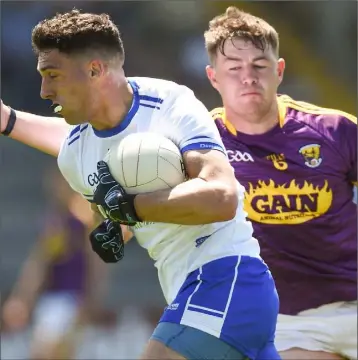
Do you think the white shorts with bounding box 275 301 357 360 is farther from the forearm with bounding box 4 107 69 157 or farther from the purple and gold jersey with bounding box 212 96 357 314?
the forearm with bounding box 4 107 69 157

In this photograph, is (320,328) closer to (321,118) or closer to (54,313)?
(321,118)

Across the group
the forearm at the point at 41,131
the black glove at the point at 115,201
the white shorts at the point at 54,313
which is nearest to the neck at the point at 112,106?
the black glove at the point at 115,201

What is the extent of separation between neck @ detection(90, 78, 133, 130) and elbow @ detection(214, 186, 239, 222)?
0.68 metres

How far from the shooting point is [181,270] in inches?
150

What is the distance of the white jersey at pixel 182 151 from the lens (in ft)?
12.3

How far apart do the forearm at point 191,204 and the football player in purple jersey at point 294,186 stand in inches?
63.0

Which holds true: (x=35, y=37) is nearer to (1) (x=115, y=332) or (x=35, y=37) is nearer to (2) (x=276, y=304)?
(2) (x=276, y=304)

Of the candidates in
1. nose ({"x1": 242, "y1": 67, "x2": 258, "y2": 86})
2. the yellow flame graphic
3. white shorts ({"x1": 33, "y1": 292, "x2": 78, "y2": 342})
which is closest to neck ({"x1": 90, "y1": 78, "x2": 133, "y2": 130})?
nose ({"x1": 242, "y1": 67, "x2": 258, "y2": 86})

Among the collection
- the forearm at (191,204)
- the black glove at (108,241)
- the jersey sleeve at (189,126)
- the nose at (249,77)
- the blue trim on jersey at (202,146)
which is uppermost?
the nose at (249,77)

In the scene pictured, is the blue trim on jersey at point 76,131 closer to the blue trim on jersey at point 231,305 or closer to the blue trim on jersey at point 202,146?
A: the blue trim on jersey at point 202,146

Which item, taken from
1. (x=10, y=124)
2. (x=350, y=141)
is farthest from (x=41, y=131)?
(x=350, y=141)

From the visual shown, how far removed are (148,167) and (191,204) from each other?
0.31 meters

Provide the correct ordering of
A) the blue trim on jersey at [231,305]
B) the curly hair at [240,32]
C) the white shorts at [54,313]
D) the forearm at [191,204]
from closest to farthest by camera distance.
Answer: the forearm at [191,204] → the blue trim on jersey at [231,305] → the curly hair at [240,32] → the white shorts at [54,313]

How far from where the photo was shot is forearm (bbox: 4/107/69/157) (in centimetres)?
451
